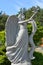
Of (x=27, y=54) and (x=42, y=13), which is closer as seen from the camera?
(x=27, y=54)

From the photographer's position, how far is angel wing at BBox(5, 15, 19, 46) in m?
6.12

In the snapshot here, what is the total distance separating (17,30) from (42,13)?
101 ft

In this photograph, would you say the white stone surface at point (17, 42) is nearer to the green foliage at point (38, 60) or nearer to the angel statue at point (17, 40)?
the angel statue at point (17, 40)

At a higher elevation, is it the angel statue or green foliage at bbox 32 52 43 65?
the angel statue

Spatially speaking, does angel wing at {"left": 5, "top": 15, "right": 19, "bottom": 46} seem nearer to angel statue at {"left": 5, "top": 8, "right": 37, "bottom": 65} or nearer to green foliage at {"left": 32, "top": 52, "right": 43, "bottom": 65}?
angel statue at {"left": 5, "top": 8, "right": 37, "bottom": 65}

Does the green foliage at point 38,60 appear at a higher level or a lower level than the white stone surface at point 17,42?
lower

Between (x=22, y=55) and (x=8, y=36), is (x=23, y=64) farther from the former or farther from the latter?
(x=8, y=36)

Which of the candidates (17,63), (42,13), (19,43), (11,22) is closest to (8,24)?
(11,22)

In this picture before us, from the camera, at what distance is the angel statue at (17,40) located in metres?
6.07

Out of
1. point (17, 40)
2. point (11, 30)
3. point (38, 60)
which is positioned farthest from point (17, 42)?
point (38, 60)

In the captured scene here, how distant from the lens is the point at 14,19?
6.20 meters

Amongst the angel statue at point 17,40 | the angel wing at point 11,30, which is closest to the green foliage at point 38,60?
the angel statue at point 17,40

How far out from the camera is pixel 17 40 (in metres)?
6.10

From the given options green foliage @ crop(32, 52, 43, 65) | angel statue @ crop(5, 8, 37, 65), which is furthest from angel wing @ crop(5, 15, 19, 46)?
green foliage @ crop(32, 52, 43, 65)
